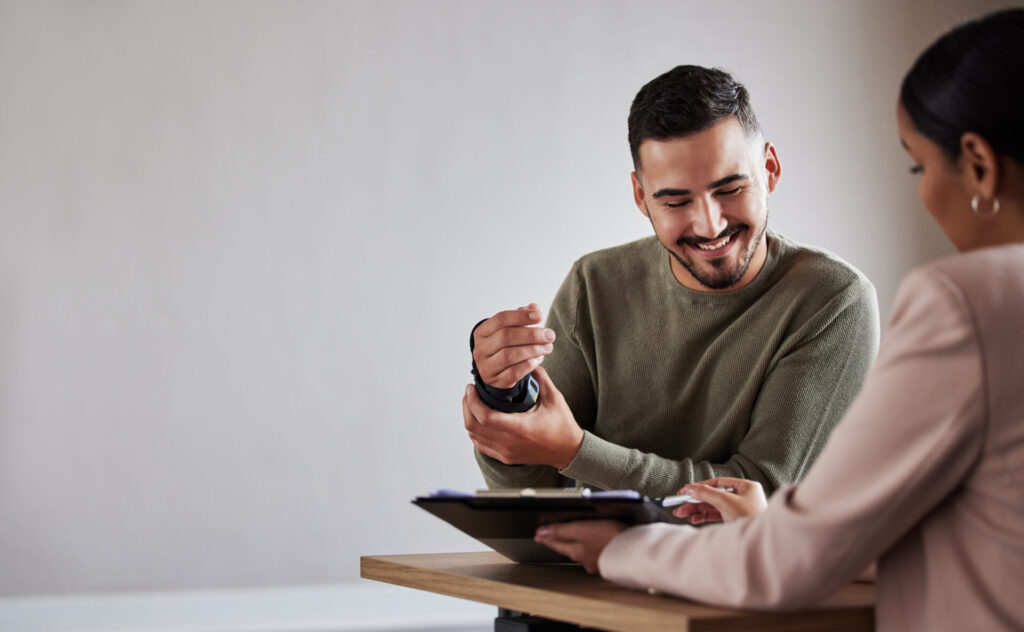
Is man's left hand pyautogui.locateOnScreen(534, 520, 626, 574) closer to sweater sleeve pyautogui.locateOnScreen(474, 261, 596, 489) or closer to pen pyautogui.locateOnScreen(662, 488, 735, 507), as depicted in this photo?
pen pyautogui.locateOnScreen(662, 488, 735, 507)

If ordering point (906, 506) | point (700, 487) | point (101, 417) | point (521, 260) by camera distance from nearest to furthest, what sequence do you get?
point (906, 506), point (700, 487), point (101, 417), point (521, 260)

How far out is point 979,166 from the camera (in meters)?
0.83

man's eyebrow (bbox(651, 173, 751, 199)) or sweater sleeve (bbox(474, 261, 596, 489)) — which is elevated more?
man's eyebrow (bbox(651, 173, 751, 199))

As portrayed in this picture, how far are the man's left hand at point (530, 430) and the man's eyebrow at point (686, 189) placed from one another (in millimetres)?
407

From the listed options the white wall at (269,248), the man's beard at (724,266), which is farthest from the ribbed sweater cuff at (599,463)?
the white wall at (269,248)

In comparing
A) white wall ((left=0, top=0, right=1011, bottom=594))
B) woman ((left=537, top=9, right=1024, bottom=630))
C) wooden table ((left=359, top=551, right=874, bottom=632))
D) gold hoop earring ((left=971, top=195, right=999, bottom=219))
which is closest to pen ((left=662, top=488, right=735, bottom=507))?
wooden table ((left=359, top=551, right=874, bottom=632))

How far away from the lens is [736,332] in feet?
5.39

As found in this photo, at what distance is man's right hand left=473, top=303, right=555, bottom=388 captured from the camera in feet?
4.23

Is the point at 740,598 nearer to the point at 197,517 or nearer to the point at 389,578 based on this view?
the point at 389,578

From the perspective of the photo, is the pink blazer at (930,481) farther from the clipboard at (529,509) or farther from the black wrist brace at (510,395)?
the black wrist brace at (510,395)

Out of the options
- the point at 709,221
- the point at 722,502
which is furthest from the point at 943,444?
the point at 709,221

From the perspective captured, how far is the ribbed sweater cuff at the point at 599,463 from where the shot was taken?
4.71 feet

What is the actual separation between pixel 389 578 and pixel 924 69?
848mm

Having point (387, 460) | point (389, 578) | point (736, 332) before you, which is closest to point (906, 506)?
point (389, 578)
